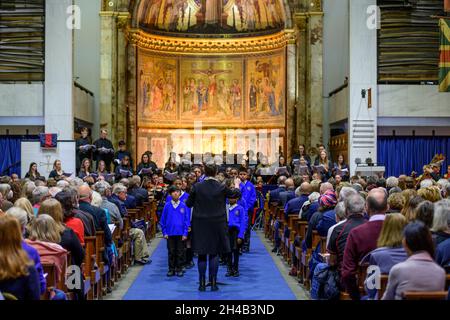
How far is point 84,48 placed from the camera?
87.0 ft

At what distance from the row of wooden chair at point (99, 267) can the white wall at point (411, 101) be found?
1010 cm

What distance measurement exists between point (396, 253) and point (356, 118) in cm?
1673

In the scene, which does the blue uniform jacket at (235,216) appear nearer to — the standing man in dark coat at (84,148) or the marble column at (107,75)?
the standing man in dark coat at (84,148)

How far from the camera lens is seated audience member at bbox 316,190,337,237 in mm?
9642

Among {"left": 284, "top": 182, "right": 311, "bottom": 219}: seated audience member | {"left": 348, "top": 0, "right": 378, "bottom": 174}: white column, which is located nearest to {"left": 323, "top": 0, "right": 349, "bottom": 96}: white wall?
{"left": 348, "top": 0, "right": 378, "bottom": 174}: white column

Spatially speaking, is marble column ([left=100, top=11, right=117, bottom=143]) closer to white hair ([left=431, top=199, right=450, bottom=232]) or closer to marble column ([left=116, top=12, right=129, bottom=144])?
marble column ([left=116, top=12, right=129, bottom=144])

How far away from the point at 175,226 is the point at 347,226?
5391 mm

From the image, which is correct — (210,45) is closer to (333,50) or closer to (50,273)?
(333,50)

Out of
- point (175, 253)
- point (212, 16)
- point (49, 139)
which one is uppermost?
point (212, 16)

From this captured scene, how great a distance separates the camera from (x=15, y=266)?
537 centimetres

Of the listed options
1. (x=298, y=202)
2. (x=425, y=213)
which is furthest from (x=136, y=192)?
(x=425, y=213)
